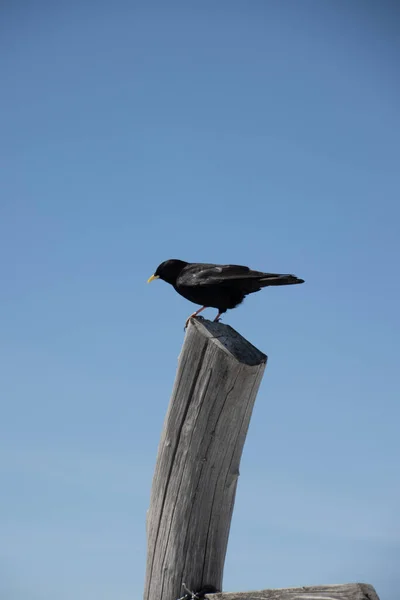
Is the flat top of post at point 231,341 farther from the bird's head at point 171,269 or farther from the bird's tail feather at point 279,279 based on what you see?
the bird's head at point 171,269

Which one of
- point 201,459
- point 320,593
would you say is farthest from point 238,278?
point 320,593

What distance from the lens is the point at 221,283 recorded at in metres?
5.24

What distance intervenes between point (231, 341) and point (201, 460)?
2.53 ft

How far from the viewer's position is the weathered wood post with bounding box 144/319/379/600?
410cm

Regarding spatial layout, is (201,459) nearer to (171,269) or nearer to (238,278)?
(238,278)

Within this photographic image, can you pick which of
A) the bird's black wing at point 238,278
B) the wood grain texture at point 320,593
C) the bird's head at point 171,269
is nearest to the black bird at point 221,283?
the bird's black wing at point 238,278

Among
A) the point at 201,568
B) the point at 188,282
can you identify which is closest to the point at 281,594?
the point at 201,568

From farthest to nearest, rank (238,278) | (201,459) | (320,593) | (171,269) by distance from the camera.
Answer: (171,269) < (238,278) < (201,459) < (320,593)

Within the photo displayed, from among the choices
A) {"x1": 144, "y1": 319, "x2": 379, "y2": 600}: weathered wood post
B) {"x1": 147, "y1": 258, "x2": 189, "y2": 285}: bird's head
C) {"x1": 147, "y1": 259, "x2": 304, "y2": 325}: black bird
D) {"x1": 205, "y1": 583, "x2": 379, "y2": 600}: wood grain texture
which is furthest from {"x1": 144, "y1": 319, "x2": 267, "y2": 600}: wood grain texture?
{"x1": 147, "y1": 258, "x2": 189, "y2": 285}: bird's head

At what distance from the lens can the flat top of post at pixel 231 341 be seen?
4.15 m

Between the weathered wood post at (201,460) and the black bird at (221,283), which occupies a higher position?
the black bird at (221,283)

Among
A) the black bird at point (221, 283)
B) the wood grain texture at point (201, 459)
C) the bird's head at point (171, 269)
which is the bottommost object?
the wood grain texture at point (201, 459)

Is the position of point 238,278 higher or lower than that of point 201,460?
higher

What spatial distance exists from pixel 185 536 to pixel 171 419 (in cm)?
72
